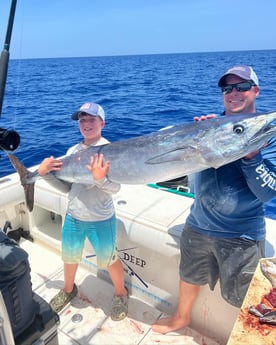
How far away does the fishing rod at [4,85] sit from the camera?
5.55ft

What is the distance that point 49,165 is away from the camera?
8.23 feet

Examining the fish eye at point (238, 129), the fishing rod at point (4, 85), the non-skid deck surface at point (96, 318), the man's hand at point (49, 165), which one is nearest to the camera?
the fishing rod at point (4, 85)

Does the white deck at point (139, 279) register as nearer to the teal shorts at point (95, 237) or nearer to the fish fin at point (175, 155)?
the teal shorts at point (95, 237)

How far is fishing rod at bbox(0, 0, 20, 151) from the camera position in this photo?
1.69 meters

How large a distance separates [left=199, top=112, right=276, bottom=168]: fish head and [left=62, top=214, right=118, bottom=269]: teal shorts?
1.12m

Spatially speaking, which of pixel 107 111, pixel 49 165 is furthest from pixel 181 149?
pixel 107 111

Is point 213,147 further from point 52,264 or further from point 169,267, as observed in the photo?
point 52,264

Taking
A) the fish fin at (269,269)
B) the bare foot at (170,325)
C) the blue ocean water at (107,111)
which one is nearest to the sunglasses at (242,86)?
the fish fin at (269,269)

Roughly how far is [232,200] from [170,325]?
1.26 metres

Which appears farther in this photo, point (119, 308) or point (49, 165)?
point (119, 308)

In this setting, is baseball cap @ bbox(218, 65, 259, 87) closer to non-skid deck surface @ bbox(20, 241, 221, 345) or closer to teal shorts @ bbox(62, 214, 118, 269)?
teal shorts @ bbox(62, 214, 118, 269)

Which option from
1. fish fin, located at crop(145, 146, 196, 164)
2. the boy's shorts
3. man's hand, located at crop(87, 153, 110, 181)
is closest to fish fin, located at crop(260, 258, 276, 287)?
the boy's shorts

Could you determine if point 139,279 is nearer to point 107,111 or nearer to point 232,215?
point 232,215

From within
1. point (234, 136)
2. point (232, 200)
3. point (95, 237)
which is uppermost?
point (234, 136)
